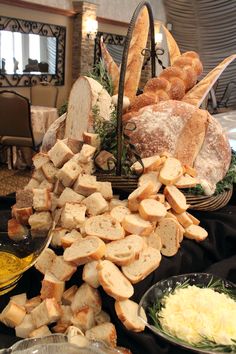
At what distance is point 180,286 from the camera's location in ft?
2.85

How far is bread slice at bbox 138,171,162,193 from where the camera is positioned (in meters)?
Result: 1.02

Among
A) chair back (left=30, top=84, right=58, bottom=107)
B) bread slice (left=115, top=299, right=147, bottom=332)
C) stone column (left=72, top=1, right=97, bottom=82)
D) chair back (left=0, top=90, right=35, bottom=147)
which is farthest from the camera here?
stone column (left=72, top=1, right=97, bottom=82)

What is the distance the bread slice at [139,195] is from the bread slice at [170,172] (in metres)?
0.06

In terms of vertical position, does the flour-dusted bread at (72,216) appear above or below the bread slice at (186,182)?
below

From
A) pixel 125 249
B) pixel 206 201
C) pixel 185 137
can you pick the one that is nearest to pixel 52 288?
pixel 125 249

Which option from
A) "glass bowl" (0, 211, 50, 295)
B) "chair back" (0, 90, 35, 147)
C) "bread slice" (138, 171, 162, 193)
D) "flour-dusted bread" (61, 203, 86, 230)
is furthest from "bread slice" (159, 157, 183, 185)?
"chair back" (0, 90, 35, 147)

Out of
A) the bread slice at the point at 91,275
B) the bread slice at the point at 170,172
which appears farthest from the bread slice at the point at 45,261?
the bread slice at the point at 170,172

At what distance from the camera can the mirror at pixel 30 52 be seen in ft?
18.9

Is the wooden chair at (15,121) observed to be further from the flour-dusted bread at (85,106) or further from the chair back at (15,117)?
the flour-dusted bread at (85,106)

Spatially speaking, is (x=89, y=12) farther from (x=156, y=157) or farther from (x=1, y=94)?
(x=156, y=157)

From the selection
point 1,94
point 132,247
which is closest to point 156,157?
point 132,247

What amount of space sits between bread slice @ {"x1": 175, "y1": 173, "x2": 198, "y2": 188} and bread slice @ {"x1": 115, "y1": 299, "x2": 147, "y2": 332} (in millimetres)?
380

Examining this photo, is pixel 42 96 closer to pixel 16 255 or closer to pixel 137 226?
pixel 16 255

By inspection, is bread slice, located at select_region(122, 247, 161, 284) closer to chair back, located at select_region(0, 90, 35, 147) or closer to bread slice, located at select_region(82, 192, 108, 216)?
bread slice, located at select_region(82, 192, 108, 216)
